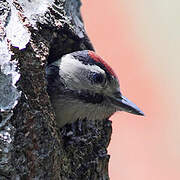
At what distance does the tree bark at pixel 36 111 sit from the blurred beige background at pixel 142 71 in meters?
2.33

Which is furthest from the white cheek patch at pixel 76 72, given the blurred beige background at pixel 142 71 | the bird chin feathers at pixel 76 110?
the blurred beige background at pixel 142 71

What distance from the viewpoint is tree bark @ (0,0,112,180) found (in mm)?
2404

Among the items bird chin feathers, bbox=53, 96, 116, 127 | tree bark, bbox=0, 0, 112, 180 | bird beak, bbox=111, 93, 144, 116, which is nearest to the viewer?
tree bark, bbox=0, 0, 112, 180

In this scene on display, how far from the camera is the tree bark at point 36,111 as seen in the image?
2.40 metres

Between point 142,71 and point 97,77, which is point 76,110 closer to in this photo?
point 97,77

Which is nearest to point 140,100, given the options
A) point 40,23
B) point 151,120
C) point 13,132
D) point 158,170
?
point 151,120

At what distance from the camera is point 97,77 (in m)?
3.16

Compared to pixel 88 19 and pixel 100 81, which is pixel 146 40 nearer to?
pixel 88 19

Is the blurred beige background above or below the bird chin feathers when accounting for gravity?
above

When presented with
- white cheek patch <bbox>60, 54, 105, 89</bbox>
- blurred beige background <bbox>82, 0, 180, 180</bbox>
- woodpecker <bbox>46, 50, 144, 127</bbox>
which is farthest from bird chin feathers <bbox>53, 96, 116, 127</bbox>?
blurred beige background <bbox>82, 0, 180, 180</bbox>

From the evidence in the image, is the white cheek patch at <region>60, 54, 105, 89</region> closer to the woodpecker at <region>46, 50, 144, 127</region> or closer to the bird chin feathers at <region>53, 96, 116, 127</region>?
the woodpecker at <region>46, 50, 144, 127</region>

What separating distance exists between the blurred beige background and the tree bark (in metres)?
2.33

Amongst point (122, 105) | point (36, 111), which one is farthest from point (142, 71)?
point (36, 111)

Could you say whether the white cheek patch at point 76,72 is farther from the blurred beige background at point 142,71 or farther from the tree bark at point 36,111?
the blurred beige background at point 142,71
